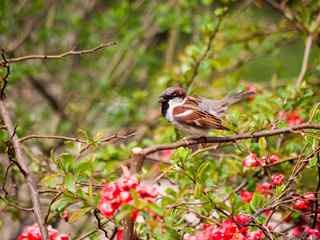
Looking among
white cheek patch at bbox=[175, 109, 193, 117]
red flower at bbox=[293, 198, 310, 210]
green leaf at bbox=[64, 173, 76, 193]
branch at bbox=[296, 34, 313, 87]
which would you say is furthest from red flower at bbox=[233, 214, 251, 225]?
branch at bbox=[296, 34, 313, 87]

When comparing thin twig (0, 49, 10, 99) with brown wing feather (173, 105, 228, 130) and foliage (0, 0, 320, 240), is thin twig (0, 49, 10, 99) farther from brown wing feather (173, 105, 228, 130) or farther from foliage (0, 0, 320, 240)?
brown wing feather (173, 105, 228, 130)

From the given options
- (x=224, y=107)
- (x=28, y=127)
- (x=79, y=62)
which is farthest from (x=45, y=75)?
(x=224, y=107)

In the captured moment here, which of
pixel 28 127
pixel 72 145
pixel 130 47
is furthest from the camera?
pixel 130 47

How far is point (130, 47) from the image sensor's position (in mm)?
5391

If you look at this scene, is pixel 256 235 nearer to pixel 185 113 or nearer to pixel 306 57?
pixel 185 113

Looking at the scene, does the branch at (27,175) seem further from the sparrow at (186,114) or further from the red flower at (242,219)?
the sparrow at (186,114)

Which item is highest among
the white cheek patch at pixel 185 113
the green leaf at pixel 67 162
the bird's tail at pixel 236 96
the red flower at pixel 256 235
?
the bird's tail at pixel 236 96

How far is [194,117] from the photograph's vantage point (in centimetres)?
270

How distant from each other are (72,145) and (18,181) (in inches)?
43.2

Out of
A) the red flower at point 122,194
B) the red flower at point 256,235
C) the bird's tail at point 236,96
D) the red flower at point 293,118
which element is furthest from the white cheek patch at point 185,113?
the red flower at point 122,194

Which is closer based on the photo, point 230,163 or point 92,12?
point 230,163

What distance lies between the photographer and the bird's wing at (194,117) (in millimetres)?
2623

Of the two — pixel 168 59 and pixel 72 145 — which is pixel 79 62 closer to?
pixel 168 59

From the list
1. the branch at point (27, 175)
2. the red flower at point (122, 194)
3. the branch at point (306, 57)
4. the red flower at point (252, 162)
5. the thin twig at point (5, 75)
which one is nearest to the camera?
the red flower at point (122, 194)
